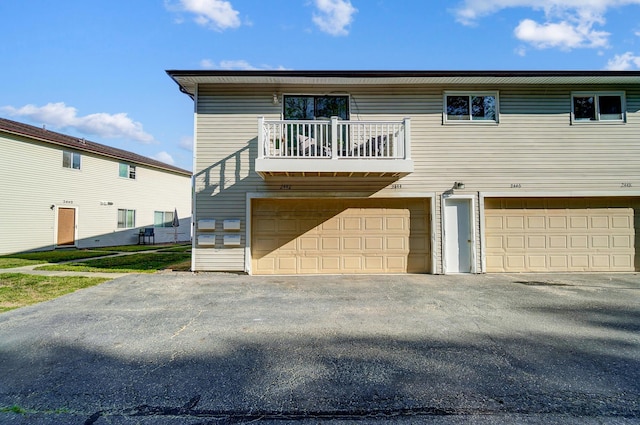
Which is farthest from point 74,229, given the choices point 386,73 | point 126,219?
point 386,73

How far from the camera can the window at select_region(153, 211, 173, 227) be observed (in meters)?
22.8

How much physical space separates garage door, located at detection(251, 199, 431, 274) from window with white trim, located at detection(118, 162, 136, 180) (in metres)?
15.2

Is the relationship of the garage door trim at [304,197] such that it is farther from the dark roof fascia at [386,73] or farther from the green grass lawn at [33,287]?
the green grass lawn at [33,287]

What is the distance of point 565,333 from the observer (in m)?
4.72

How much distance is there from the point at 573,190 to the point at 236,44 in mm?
12166

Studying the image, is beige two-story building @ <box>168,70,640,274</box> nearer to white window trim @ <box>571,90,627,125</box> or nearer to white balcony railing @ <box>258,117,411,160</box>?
white window trim @ <box>571,90,627,125</box>

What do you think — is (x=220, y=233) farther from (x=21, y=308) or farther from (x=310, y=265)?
(x=21, y=308)

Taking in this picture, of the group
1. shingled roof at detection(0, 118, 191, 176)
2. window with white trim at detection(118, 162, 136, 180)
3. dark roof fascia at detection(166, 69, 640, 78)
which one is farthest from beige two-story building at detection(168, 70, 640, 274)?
window with white trim at detection(118, 162, 136, 180)


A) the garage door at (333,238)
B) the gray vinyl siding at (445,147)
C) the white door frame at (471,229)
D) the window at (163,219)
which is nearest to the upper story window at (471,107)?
the gray vinyl siding at (445,147)

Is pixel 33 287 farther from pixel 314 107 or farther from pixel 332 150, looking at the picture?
pixel 314 107

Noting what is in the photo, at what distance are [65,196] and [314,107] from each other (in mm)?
15533

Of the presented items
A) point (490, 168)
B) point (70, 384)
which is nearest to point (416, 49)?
point (490, 168)

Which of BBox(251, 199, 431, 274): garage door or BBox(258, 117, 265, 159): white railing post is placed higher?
BBox(258, 117, 265, 159): white railing post

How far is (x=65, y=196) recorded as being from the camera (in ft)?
55.9
